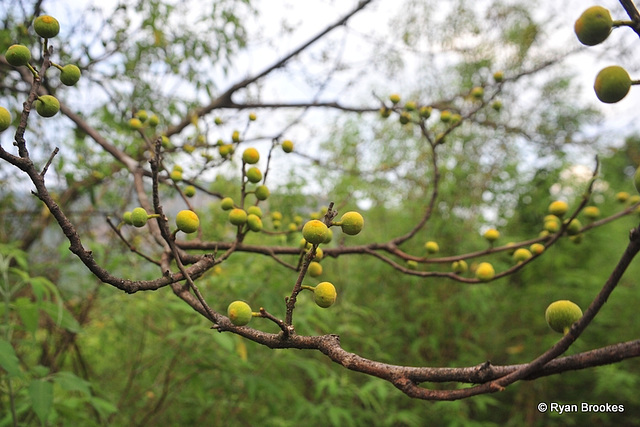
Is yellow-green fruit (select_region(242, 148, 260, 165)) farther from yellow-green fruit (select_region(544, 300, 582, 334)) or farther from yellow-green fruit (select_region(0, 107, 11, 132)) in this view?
yellow-green fruit (select_region(544, 300, 582, 334))

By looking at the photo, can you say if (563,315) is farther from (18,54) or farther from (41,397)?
(41,397)

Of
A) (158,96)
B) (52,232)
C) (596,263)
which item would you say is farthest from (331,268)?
(596,263)

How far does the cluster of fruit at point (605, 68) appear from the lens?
0.45 meters

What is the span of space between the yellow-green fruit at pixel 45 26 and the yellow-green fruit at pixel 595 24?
69 centimetres

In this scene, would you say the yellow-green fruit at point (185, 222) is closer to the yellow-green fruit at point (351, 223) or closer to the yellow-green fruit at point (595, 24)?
the yellow-green fruit at point (351, 223)

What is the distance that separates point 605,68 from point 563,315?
0.26 m

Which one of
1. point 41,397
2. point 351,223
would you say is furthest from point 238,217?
point 41,397

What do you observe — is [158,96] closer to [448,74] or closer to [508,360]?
[448,74]

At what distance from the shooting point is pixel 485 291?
7.91ft

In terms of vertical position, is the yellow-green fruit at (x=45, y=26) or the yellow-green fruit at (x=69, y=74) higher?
the yellow-green fruit at (x=45, y=26)

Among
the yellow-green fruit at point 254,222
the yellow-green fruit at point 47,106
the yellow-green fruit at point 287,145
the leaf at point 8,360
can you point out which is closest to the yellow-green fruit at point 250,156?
the yellow-green fruit at point 254,222

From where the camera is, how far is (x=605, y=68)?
465 millimetres

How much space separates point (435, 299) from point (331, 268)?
2.20ft

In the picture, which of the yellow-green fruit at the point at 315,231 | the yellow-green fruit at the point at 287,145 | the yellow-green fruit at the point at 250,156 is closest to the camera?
the yellow-green fruit at the point at 315,231
